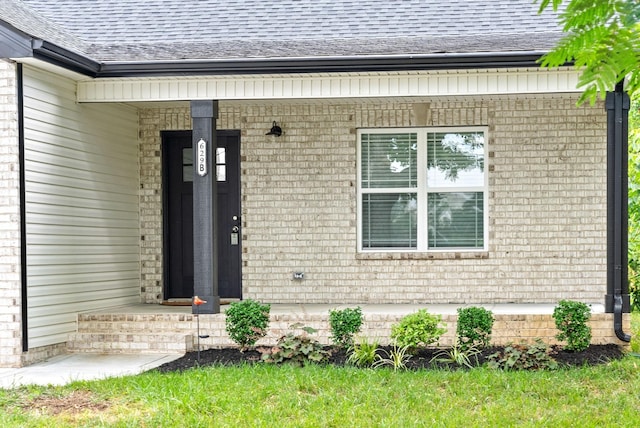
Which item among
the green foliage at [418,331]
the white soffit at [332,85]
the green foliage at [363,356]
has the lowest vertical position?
the green foliage at [363,356]

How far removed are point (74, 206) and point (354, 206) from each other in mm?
3604

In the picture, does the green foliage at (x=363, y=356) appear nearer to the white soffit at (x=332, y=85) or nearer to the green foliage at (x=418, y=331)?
the green foliage at (x=418, y=331)

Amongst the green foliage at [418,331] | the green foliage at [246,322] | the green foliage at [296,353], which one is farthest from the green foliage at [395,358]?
the green foliage at [246,322]

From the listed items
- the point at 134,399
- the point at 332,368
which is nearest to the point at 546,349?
the point at 332,368

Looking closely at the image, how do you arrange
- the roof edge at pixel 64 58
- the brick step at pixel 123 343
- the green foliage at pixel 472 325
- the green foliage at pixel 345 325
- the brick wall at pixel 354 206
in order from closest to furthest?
1. the roof edge at pixel 64 58
2. the green foliage at pixel 472 325
3. the green foliage at pixel 345 325
4. the brick step at pixel 123 343
5. the brick wall at pixel 354 206

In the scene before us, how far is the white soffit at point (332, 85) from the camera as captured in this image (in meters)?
9.33

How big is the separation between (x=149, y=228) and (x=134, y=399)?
496 centimetres

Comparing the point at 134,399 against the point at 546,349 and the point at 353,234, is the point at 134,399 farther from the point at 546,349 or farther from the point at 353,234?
the point at 353,234

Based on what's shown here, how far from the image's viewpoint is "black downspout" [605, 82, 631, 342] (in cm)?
906

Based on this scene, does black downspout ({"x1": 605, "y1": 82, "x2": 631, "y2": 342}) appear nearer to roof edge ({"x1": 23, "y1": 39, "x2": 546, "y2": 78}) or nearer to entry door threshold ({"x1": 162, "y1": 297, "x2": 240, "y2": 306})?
roof edge ({"x1": 23, "y1": 39, "x2": 546, "y2": 78})

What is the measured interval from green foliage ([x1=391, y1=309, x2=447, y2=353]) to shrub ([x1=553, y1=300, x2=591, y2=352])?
1.24m

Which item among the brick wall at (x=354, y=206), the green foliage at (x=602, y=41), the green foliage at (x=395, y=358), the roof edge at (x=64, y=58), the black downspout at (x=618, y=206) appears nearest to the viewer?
the green foliage at (x=602, y=41)

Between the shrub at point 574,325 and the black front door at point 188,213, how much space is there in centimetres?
448

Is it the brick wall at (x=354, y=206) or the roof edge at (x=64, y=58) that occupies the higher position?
the roof edge at (x=64, y=58)
